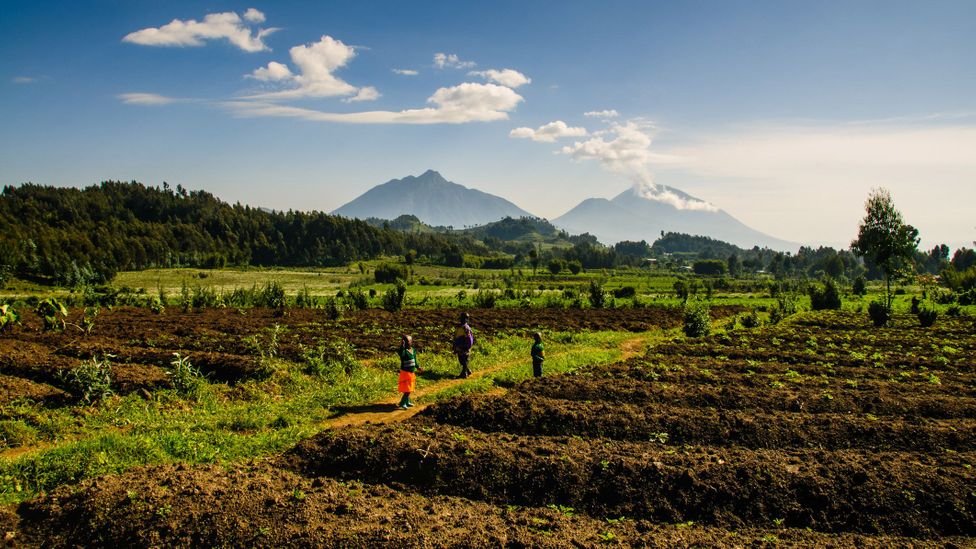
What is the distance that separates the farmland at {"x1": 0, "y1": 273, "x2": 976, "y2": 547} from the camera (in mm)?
7320

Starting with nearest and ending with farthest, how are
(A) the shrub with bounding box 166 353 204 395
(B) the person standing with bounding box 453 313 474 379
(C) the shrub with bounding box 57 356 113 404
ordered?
(C) the shrub with bounding box 57 356 113 404, (A) the shrub with bounding box 166 353 204 395, (B) the person standing with bounding box 453 313 474 379

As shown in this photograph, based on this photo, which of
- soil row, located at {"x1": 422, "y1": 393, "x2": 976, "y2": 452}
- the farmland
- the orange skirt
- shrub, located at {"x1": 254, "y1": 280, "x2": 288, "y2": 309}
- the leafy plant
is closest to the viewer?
the leafy plant

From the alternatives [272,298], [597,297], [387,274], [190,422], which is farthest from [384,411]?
[387,274]

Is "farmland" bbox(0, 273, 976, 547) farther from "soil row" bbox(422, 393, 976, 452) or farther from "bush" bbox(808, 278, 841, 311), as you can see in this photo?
"bush" bbox(808, 278, 841, 311)

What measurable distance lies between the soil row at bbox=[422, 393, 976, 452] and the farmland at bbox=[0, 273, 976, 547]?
0.05 metres

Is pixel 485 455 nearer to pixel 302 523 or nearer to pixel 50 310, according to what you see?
pixel 302 523

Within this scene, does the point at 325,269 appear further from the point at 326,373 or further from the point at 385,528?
the point at 385,528

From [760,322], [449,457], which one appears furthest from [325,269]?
[449,457]

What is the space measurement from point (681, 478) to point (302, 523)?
5.99 meters

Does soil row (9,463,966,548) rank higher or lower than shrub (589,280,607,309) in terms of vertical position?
lower

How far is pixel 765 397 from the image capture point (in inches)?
530

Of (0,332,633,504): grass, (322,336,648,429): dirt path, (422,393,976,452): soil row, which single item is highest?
(422,393,976,452): soil row

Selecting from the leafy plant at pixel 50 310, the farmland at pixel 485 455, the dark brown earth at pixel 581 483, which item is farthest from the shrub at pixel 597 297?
the leafy plant at pixel 50 310

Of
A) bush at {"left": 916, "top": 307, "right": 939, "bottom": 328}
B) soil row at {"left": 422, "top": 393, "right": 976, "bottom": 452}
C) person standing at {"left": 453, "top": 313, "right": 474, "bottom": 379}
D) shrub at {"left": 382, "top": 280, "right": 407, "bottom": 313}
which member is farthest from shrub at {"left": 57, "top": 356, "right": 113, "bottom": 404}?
bush at {"left": 916, "top": 307, "right": 939, "bottom": 328}
